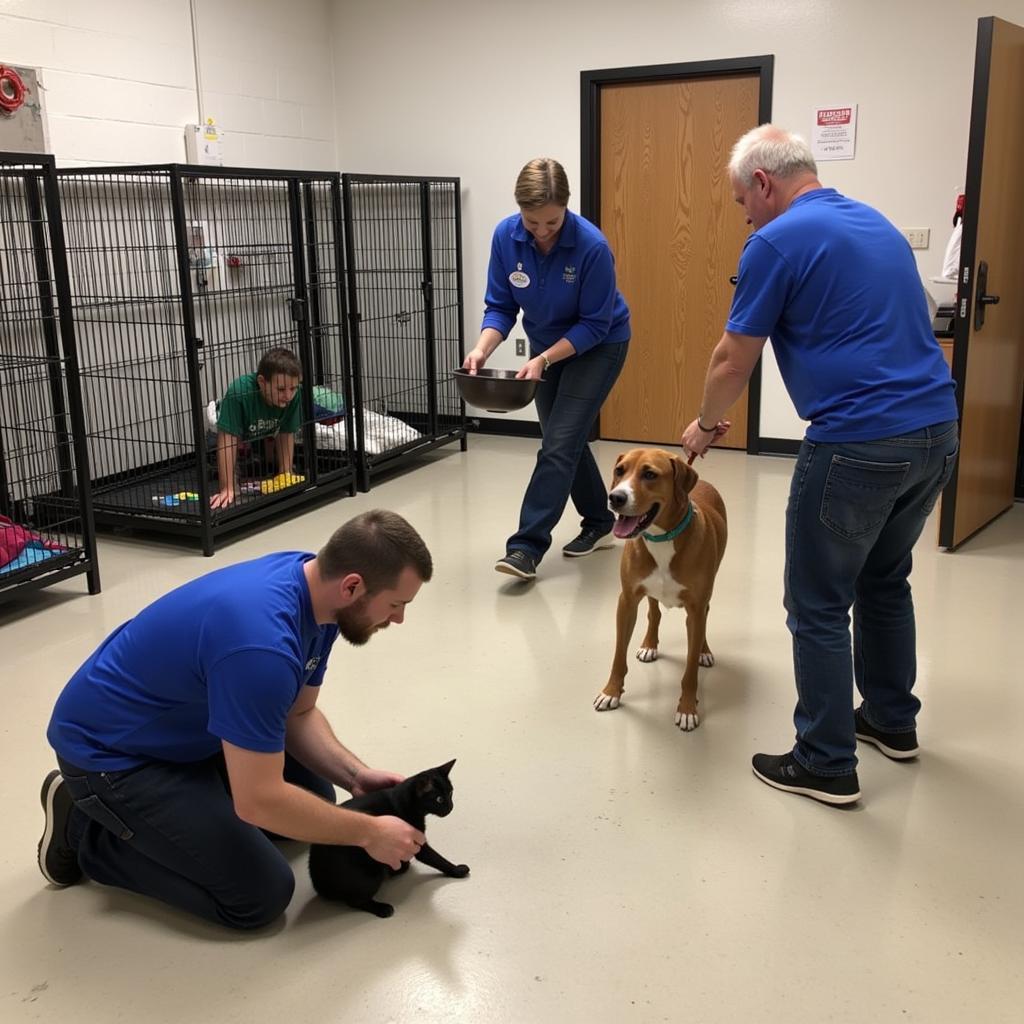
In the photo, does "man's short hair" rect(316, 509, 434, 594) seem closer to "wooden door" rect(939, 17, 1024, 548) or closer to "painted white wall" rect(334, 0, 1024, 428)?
"wooden door" rect(939, 17, 1024, 548)

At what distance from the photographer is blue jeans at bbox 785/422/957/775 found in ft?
7.42

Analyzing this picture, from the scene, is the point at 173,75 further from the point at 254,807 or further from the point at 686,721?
the point at 254,807

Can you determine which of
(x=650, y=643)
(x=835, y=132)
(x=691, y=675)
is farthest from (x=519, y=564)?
(x=835, y=132)

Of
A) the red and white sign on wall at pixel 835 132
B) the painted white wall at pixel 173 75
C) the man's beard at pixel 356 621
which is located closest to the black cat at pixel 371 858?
the man's beard at pixel 356 621

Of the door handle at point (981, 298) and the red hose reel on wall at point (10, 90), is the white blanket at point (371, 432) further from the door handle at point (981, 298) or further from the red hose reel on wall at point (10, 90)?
the door handle at point (981, 298)

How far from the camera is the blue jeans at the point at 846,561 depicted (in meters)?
2.26

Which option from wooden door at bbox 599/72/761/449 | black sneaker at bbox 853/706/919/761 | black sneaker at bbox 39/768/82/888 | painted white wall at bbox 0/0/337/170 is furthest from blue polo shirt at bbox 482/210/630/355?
black sneaker at bbox 39/768/82/888

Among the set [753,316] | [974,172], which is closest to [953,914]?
[753,316]

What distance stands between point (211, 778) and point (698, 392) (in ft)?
15.1

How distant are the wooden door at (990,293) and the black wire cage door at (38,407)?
3.28m

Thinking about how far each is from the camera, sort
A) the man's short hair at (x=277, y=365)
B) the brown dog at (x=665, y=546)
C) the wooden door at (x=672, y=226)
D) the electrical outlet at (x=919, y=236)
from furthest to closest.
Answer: the wooden door at (x=672, y=226)
the electrical outlet at (x=919, y=236)
the man's short hair at (x=277, y=365)
the brown dog at (x=665, y=546)

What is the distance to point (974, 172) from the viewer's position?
154 inches

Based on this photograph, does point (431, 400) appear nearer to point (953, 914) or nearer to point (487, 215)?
point (487, 215)

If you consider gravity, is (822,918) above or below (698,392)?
below
